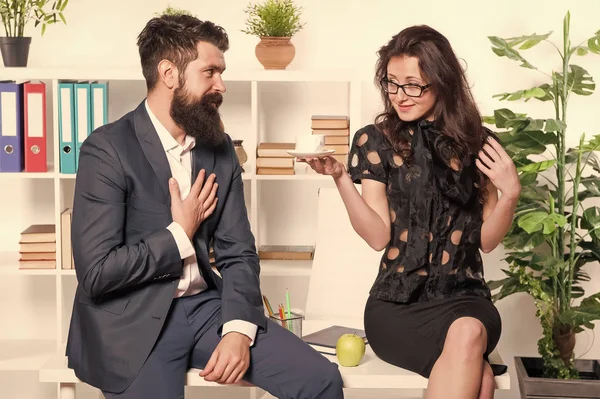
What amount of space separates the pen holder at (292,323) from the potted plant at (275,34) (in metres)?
1.32

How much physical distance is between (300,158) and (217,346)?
0.56 meters

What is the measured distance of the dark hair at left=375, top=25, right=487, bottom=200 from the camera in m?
2.76

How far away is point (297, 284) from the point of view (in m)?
4.25

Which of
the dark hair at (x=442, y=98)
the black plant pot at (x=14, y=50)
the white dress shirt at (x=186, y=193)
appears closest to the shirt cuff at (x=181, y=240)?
the white dress shirt at (x=186, y=193)

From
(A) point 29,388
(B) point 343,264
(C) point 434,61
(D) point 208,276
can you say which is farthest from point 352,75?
(A) point 29,388

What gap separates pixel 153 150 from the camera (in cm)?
263

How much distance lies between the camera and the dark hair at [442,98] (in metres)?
2.76

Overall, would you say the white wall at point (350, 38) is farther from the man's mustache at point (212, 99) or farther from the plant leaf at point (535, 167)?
the man's mustache at point (212, 99)

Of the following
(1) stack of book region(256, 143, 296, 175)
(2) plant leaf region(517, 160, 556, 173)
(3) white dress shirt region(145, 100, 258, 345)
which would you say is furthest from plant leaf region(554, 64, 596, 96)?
(3) white dress shirt region(145, 100, 258, 345)

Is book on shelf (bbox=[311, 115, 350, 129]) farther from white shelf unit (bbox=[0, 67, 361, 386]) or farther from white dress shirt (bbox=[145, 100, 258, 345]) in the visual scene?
white dress shirt (bbox=[145, 100, 258, 345])

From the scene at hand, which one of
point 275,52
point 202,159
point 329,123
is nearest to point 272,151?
point 329,123

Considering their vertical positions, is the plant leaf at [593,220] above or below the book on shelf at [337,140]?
below

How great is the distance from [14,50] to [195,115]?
1494mm

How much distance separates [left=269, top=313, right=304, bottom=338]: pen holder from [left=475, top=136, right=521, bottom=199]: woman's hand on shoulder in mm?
712
